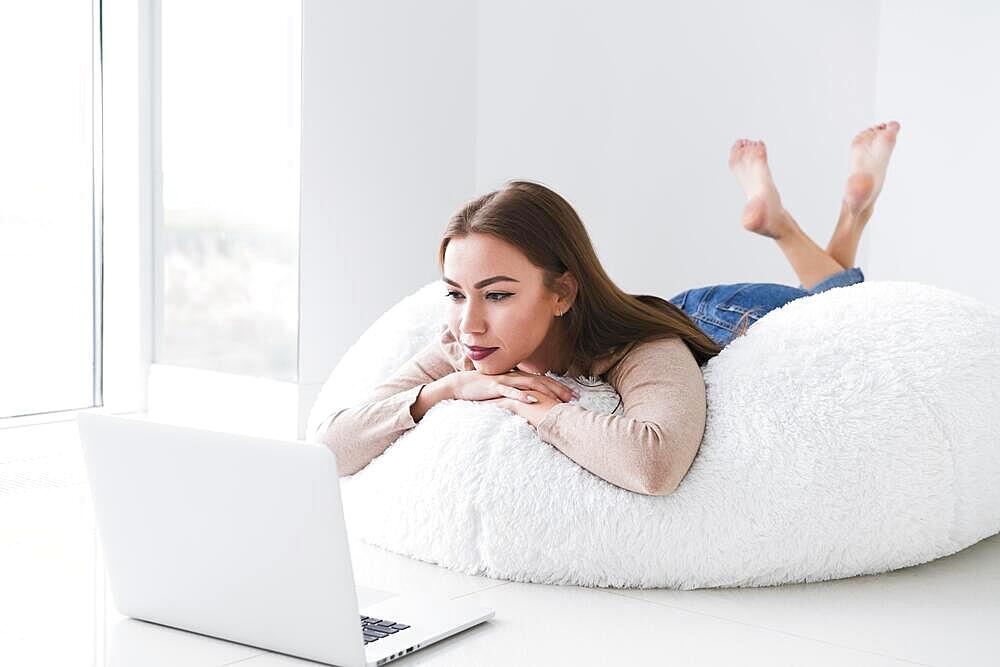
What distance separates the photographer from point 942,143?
3.03 m

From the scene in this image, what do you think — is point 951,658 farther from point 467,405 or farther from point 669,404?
point 467,405

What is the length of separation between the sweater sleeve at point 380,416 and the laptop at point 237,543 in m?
0.45

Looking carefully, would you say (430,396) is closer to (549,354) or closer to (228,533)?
(549,354)

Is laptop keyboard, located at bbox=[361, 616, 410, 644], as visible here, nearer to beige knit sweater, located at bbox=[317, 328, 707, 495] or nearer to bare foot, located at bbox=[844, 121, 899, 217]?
beige knit sweater, located at bbox=[317, 328, 707, 495]

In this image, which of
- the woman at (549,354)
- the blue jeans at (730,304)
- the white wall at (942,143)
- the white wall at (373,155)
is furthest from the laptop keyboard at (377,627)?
the white wall at (942,143)

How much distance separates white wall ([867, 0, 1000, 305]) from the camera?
9.69 feet

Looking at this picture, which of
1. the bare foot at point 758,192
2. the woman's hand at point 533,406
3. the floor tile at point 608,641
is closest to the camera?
the floor tile at point 608,641

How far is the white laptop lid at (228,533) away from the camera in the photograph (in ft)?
4.13

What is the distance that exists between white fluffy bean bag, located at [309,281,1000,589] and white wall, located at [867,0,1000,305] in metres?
1.16

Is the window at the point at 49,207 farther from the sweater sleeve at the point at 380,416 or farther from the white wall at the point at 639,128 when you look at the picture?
the sweater sleeve at the point at 380,416

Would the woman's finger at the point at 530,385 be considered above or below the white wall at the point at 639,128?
below

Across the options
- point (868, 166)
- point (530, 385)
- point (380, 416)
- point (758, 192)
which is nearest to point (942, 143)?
point (868, 166)

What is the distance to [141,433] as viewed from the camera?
135cm

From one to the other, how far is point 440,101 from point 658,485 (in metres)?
2.35
